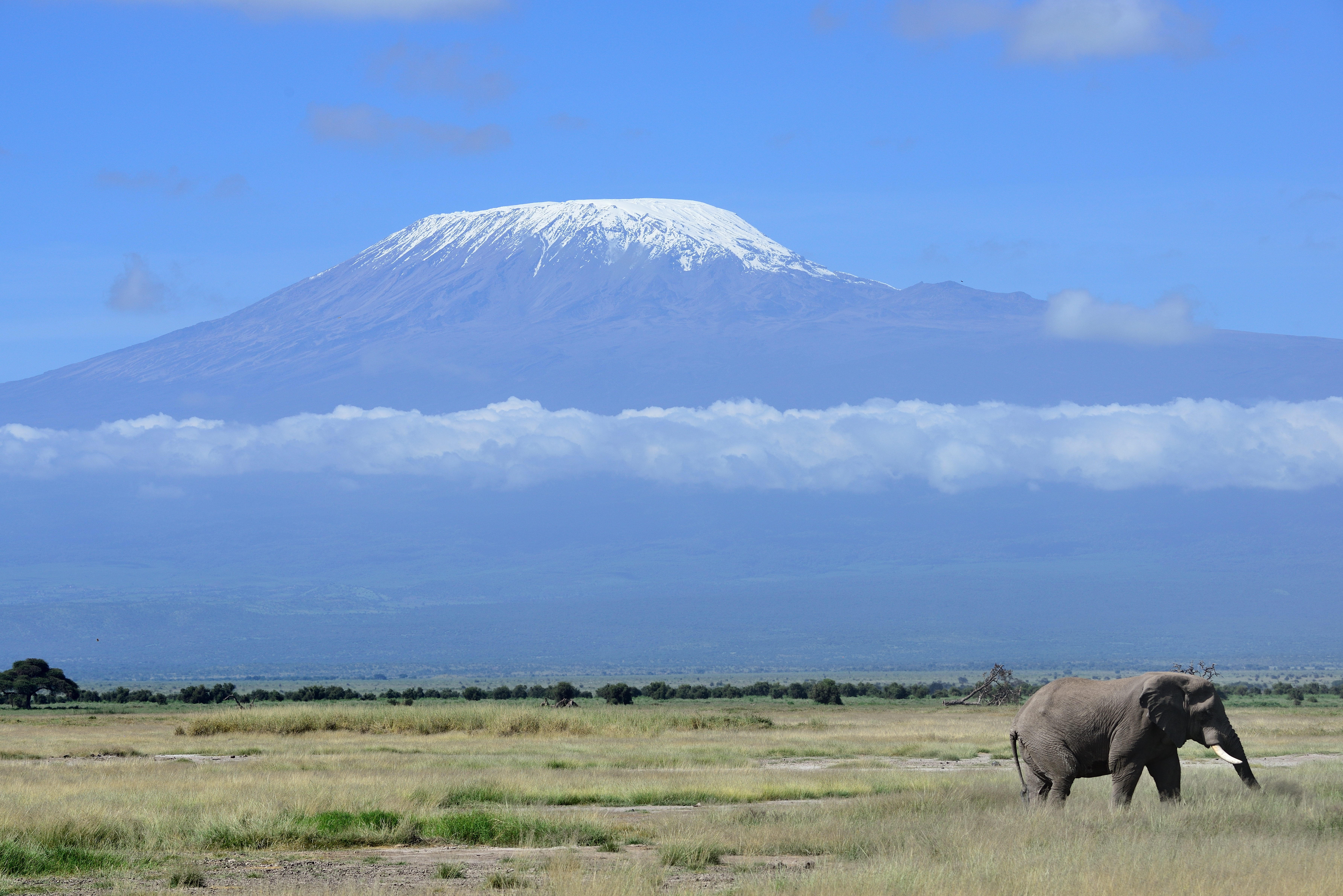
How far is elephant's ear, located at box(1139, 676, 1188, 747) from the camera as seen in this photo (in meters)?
18.1

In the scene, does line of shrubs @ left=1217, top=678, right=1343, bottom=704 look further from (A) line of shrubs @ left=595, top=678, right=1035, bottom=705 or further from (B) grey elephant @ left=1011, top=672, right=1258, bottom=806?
(B) grey elephant @ left=1011, top=672, right=1258, bottom=806

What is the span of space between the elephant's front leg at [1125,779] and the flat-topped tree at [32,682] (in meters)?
65.2

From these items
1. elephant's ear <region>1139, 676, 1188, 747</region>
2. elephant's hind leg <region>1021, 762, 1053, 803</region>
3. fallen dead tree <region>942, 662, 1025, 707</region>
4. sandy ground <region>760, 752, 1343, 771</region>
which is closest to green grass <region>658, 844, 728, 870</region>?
elephant's hind leg <region>1021, 762, 1053, 803</region>

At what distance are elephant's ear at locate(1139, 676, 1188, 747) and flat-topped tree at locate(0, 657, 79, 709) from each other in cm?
6571

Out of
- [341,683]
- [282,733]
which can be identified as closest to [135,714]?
[282,733]

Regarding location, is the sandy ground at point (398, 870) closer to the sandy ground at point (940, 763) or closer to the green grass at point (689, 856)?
the green grass at point (689, 856)

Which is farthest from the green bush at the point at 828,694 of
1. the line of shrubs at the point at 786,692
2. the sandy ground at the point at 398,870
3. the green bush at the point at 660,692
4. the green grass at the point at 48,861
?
the green grass at the point at 48,861

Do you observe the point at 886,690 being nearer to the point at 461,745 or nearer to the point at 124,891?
the point at 461,745

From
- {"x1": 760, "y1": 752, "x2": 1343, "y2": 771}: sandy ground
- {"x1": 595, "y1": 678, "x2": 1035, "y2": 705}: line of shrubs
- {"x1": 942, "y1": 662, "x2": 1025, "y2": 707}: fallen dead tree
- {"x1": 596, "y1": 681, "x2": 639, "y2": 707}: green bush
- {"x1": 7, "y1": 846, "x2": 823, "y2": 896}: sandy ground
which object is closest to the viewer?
{"x1": 7, "y1": 846, "x2": 823, "y2": 896}: sandy ground

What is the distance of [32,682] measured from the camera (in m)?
75.5

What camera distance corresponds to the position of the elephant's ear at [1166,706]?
18062mm

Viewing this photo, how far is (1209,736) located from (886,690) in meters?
67.8

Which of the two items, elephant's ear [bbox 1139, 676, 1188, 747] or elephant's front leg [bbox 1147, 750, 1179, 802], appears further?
elephant's front leg [bbox 1147, 750, 1179, 802]

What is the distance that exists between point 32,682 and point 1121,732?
69944 millimetres
